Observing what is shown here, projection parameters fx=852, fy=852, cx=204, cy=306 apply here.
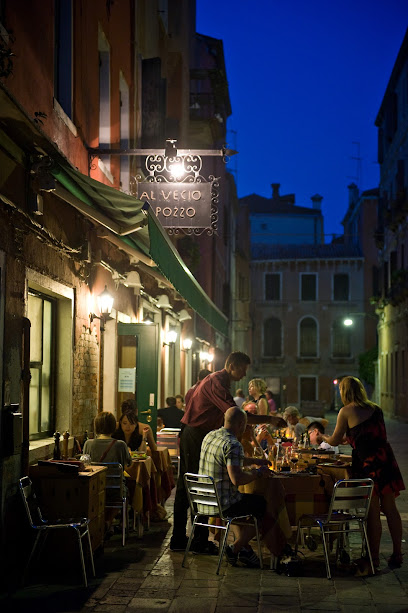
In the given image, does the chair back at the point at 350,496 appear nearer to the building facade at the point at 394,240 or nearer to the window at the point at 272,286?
the building facade at the point at 394,240

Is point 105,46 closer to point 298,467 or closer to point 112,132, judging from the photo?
point 112,132

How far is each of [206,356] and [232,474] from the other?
22.4m

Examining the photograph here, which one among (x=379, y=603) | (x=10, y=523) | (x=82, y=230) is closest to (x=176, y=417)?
(x=82, y=230)

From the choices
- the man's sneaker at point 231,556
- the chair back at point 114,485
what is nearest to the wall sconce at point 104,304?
the chair back at point 114,485

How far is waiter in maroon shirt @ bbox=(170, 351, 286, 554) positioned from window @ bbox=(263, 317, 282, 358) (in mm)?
44868

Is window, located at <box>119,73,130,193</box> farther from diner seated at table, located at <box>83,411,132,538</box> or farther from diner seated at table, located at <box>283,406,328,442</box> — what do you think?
diner seated at table, located at <box>83,411,132,538</box>

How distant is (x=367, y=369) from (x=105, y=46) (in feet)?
126

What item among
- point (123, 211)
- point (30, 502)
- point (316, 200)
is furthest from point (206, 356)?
point (316, 200)

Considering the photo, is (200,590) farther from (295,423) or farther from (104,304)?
(295,423)

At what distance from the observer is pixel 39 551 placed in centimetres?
698

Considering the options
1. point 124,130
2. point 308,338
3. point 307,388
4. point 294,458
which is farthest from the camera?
point 308,338

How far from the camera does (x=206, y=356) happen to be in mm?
29406

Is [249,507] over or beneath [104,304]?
beneath

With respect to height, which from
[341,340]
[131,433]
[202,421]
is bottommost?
[131,433]
